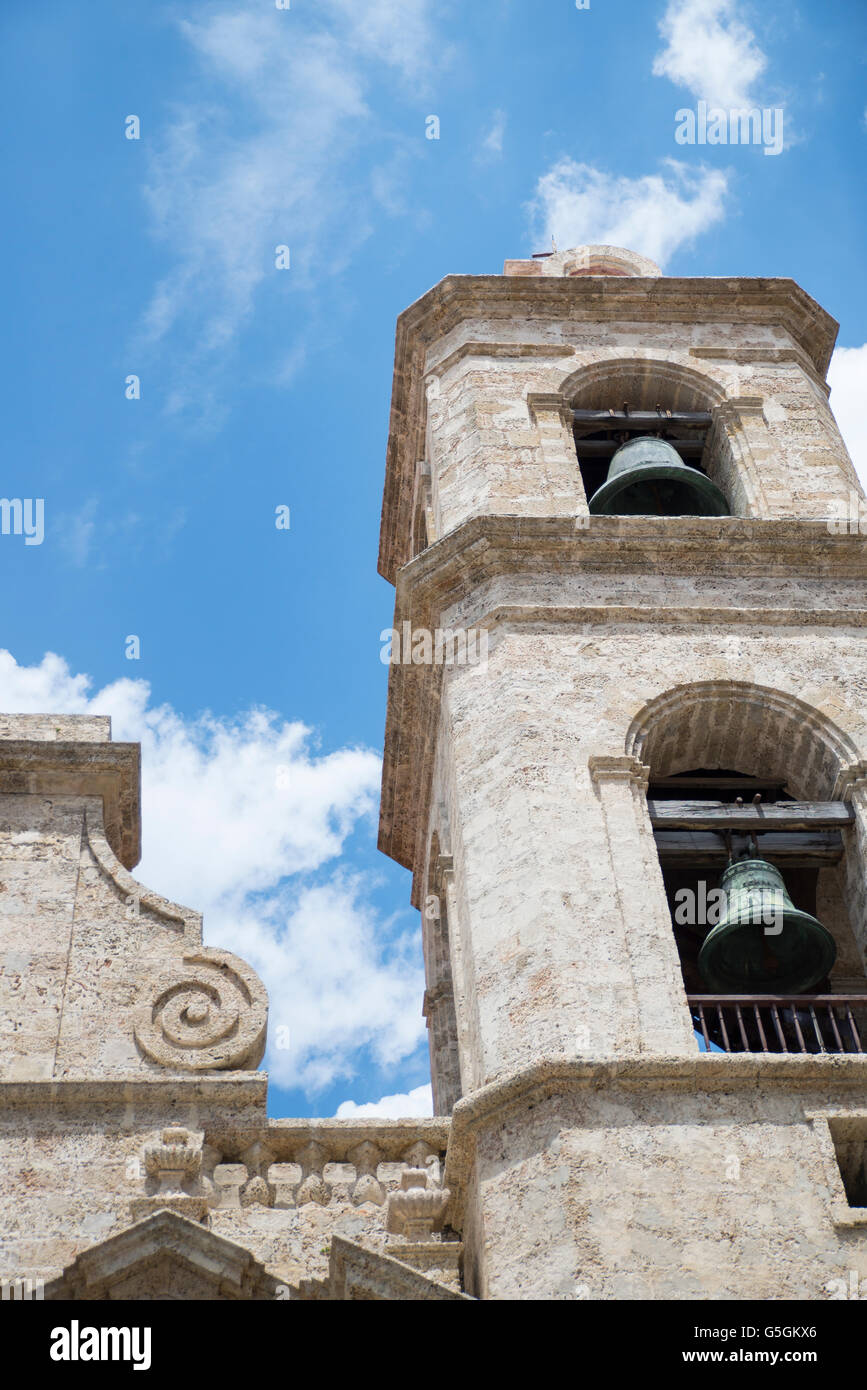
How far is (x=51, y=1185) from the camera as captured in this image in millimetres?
9727

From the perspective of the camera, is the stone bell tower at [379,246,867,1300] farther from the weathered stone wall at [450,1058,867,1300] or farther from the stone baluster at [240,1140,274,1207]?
the stone baluster at [240,1140,274,1207]

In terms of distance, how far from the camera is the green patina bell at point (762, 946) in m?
11.2

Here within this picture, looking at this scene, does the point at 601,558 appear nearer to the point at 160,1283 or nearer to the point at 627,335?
the point at 627,335

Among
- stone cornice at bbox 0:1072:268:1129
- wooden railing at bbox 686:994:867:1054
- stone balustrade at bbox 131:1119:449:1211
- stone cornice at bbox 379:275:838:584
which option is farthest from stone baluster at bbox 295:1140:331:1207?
stone cornice at bbox 379:275:838:584

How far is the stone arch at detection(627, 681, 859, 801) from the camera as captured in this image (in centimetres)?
1234

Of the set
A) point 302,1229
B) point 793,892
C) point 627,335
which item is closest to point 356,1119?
point 302,1229

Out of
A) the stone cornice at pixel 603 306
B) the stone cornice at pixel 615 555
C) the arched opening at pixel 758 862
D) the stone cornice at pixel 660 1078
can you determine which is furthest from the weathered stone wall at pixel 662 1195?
the stone cornice at pixel 603 306

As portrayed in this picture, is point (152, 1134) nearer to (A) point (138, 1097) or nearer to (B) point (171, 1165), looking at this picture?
(A) point (138, 1097)

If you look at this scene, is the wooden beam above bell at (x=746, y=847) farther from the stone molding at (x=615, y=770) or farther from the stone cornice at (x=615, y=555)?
the stone cornice at (x=615, y=555)

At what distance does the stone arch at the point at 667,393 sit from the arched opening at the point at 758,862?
3481 millimetres

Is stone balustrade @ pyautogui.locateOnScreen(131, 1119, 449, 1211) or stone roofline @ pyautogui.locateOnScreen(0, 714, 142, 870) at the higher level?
stone roofline @ pyautogui.locateOnScreen(0, 714, 142, 870)

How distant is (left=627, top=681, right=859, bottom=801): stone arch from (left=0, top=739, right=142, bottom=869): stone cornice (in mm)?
3346
